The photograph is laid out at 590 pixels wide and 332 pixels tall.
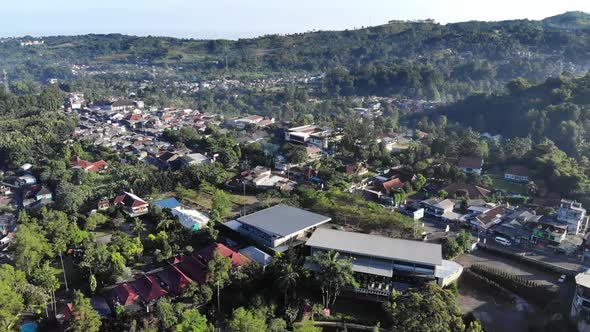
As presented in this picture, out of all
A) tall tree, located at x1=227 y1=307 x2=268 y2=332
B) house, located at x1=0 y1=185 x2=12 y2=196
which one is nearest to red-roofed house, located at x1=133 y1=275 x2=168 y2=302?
tall tree, located at x1=227 y1=307 x2=268 y2=332

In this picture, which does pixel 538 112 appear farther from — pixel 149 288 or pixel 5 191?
pixel 5 191

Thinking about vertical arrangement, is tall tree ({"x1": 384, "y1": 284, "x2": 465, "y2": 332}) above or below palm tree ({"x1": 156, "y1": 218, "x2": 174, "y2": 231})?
above


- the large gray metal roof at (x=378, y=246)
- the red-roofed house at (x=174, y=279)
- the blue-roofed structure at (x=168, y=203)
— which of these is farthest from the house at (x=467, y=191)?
the red-roofed house at (x=174, y=279)

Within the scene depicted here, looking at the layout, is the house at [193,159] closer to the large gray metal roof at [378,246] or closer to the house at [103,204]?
the house at [103,204]

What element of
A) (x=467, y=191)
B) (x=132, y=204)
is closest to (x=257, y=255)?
(x=132, y=204)

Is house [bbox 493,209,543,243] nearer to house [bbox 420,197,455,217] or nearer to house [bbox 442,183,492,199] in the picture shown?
house [bbox 420,197,455,217]

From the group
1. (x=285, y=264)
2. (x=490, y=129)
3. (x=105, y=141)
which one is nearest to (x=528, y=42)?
(x=490, y=129)

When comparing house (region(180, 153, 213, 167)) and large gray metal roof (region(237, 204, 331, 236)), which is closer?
large gray metal roof (region(237, 204, 331, 236))
